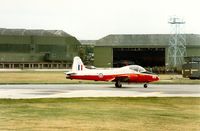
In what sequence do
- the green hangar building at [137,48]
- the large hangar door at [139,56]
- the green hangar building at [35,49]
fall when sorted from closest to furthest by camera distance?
the green hangar building at [137,48] < the large hangar door at [139,56] < the green hangar building at [35,49]

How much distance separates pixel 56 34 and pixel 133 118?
144m

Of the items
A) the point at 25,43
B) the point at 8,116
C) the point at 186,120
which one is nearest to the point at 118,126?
the point at 186,120

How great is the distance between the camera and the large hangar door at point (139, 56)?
5610 inches

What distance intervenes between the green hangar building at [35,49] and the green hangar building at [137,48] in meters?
15.2

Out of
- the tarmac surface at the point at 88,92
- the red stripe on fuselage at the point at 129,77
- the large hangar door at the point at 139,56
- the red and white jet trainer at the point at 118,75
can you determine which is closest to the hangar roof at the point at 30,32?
the large hangar door at the point at 139,56

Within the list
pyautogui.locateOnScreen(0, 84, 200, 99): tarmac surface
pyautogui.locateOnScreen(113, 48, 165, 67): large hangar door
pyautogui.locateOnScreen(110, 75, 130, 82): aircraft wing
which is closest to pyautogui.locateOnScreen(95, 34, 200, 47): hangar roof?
pyautogui.locateOnScreen(113, 48, 165, 67): large hangar door

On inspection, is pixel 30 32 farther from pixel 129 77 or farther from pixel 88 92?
pixel 88 92

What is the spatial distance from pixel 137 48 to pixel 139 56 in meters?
12.0

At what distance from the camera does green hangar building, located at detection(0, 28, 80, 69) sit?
150000 mm

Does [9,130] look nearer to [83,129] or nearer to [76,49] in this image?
[83,129]

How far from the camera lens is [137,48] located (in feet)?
458

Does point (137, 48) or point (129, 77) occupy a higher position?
point (137, 48)

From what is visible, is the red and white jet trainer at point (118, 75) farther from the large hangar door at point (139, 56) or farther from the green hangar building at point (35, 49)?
the green hangar building at point (35, 49)

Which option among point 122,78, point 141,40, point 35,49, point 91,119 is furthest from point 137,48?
point 91,119
